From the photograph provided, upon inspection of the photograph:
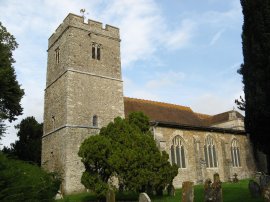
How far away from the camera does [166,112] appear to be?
28.8 meters

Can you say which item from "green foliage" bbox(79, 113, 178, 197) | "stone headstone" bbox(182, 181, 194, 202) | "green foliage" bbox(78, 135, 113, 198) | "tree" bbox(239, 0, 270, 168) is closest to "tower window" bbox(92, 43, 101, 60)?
"green foliage" bbox(79, 113, 178, 197)

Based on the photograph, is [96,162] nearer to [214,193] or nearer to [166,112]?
[214,193]

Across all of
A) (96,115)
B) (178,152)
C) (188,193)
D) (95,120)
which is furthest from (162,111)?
(188,193)

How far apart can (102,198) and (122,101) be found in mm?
10770

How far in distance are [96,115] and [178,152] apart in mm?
6999

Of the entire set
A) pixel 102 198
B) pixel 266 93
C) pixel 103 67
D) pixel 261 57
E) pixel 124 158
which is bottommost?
pixel 102 198

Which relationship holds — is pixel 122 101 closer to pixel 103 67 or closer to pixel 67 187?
pixel 103 67

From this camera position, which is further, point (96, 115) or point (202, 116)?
point (202, 116)

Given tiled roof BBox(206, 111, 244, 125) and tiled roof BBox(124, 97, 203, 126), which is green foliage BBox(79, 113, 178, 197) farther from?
tiled roof BBox(206, 111, 244, 125)

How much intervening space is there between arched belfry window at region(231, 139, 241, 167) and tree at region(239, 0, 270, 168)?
14756mm

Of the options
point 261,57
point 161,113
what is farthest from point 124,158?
point 161,113

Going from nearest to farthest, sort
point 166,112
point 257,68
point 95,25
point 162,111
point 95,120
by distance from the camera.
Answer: point 257,68
point 95,120
point 95,25
point 162,111
point 166,112

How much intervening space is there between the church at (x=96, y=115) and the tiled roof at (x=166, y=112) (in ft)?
0.29

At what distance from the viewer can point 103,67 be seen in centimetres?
2594
